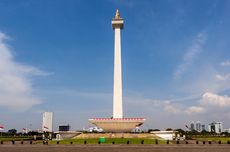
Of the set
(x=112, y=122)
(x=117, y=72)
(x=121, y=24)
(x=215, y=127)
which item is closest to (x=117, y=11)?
(x=121, y=24)

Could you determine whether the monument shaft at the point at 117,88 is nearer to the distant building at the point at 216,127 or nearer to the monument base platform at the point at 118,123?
the monument base platform at the point at 118,123

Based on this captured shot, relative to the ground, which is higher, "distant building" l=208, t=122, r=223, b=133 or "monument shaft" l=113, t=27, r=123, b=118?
"monument shaft" l=113, t=27, r=123, b=118

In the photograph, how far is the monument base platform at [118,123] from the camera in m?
44.9

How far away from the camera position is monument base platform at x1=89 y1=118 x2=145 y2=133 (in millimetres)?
44938

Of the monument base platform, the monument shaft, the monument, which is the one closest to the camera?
the monument base platform

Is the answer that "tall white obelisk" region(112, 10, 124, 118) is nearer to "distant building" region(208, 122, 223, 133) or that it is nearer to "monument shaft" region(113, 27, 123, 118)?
"monument shaft" region(113, 27, 123, 118)

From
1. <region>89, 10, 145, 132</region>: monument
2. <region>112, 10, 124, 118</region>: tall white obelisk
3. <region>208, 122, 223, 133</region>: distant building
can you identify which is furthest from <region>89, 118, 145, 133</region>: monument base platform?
<region>208, 122, 223, 133</region>: distant building

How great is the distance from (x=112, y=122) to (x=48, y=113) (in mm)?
48246

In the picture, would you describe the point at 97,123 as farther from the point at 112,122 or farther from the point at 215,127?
the point at 215,127

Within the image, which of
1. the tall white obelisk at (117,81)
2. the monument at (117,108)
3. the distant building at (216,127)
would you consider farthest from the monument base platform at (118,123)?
the distant building at (216,127)

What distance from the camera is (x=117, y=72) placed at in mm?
48438

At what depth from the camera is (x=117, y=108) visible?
157 ft

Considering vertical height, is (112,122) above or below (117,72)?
below

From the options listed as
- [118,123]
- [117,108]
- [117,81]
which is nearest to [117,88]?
[117,81]
